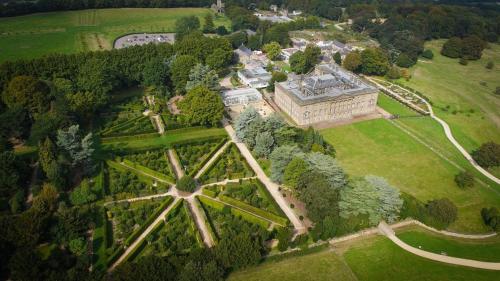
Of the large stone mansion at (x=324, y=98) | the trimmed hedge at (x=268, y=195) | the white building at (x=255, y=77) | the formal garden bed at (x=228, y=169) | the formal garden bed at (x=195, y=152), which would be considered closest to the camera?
the trimmed hedge at (x=268, y=195)

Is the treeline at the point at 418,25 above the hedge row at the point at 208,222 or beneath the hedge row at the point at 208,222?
above

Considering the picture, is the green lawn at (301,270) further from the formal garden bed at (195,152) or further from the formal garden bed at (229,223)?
the formal garden bed at (195,152)

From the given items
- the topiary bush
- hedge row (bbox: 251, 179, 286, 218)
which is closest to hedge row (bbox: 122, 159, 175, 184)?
the topiary bush

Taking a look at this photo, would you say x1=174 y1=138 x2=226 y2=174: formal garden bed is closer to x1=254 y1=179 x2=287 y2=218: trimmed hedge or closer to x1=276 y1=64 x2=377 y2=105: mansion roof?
x1=254 y1=179 x2=287 y2=218: trimmed hedge

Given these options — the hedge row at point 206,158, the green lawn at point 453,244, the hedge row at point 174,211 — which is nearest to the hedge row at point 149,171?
the hedge row at point 206,158

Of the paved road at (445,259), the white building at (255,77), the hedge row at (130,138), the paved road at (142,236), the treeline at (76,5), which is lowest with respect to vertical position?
the paved road at (445,259)
